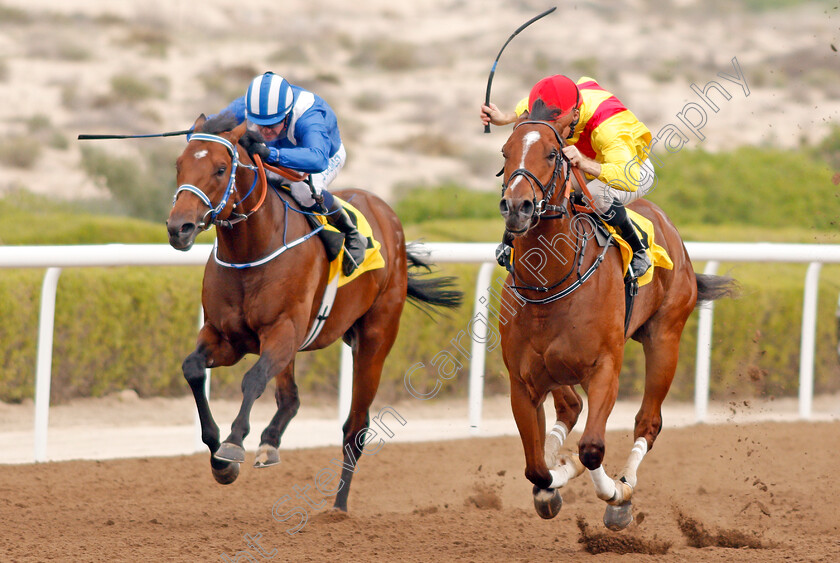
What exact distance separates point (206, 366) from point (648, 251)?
1.85m

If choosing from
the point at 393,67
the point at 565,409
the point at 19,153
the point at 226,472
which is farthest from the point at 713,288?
the point at 393,67

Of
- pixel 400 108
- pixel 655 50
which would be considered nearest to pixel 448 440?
pixel 400 108

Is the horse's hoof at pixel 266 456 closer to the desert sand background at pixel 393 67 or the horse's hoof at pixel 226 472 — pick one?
the horse's hoof at pixel 226 472

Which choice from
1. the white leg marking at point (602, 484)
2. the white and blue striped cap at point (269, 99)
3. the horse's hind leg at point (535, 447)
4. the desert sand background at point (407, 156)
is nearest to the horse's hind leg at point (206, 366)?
the desert sand background at point (407, 156)

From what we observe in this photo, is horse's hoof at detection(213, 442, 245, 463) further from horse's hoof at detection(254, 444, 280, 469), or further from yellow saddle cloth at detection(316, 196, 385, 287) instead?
yellow saddle cloth at detection(316, 196, 385, 287)

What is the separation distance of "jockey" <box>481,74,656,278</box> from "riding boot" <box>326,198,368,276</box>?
35.6 inches

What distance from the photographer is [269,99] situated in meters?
4.55

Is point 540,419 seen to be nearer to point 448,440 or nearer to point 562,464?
point 562,464

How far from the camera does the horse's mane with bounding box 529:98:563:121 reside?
396 centimetres

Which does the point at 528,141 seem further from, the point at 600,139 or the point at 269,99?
the point at 269,99

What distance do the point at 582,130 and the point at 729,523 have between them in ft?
6.31

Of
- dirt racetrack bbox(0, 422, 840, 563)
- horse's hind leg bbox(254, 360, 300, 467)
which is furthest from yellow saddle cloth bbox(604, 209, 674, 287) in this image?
horse's hind leg bbox(254, 360, 300, 467)

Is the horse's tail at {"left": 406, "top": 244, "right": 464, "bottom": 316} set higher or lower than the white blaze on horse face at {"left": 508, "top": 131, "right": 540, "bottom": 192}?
lower

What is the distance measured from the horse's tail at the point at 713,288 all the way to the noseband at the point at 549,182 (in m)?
1.70
